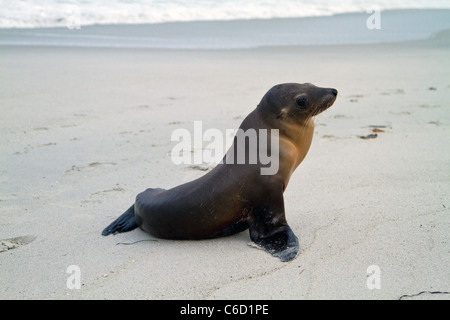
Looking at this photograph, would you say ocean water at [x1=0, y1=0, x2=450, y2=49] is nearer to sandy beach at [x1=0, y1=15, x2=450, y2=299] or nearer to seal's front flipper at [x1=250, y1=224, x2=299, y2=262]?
sandy beach at [x1=0, y1=15, x2=450, y2=299]

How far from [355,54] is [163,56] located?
4.03 m

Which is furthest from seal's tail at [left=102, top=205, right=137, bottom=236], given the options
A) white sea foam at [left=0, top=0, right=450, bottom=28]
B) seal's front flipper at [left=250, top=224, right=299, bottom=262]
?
white sea foam at [left=0, top=0, right=450, bottom=28]

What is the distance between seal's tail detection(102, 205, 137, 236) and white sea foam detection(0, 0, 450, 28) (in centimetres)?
1497

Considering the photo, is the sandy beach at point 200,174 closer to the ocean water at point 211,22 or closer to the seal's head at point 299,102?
the seal's head at point 299,102

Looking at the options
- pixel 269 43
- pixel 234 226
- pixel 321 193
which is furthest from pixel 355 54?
pixel 234 226

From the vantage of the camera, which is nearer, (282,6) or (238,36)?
(238,36)

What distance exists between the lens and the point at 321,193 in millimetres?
3998

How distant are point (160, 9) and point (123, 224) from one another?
58.2ft

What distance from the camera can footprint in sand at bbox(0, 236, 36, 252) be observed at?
336 centimetres

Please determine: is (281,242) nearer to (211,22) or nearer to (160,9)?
(211,22)

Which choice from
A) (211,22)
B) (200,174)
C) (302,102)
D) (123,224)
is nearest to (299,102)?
(302,102)

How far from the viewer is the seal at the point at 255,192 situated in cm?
312

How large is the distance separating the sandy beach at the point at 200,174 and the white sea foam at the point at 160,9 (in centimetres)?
901
